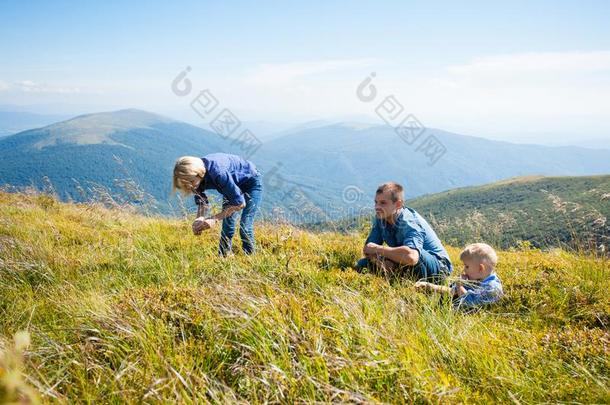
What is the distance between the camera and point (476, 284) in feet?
16.3

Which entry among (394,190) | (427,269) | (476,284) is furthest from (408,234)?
(476,284)

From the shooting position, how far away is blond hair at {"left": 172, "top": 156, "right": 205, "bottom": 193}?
5453 mm

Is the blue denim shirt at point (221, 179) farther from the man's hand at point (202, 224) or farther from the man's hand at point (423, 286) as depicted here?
the man's hand at point (423, 286)

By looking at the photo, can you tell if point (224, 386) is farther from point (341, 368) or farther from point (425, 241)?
point (425, 241)

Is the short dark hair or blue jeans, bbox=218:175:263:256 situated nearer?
the short dark hair

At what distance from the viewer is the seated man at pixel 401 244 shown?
5312 mm

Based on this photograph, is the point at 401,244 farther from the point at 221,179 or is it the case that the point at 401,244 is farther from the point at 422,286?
the point at 221,179

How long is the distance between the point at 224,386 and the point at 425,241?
4139mm

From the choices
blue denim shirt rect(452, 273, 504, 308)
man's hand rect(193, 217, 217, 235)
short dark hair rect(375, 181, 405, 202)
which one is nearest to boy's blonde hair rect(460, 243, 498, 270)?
blue denim shirt rect(452, 273, 504, 308)

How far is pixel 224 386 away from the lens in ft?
7.98

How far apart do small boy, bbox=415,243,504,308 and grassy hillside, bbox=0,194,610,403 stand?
0.19m

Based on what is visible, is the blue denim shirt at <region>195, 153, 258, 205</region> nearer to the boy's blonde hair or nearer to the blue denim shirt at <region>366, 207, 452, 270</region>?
the blue denim shirt at <region>366, 207, 452, 270</region>

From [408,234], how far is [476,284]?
109 centimetres

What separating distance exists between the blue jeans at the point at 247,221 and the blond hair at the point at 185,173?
2.14 feet
